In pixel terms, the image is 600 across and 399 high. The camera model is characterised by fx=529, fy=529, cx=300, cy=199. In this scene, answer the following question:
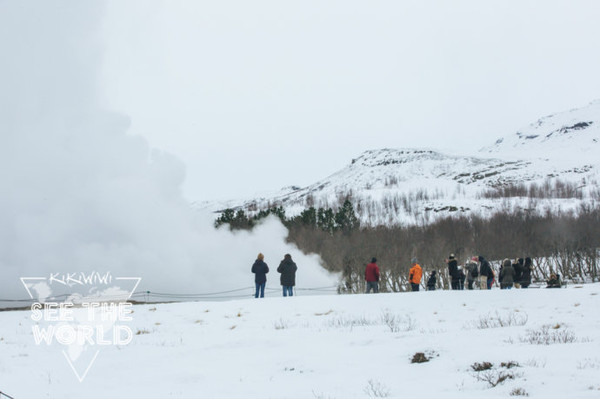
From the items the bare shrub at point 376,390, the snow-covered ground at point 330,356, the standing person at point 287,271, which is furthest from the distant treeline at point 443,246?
the bare shrub at point 376,390

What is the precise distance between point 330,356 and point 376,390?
2.58m

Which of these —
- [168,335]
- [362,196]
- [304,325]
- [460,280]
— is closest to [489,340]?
[304,325]

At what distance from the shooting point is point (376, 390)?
7.08 metres

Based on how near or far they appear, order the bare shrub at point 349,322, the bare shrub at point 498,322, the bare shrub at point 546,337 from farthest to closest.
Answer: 1. the bare shrub at point 349,322
2. the bare shrub at point 498,322
3. the bare shrub at point 546,337

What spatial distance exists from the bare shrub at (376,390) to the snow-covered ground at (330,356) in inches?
1.1

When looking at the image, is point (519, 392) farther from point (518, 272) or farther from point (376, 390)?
point (518, 272)

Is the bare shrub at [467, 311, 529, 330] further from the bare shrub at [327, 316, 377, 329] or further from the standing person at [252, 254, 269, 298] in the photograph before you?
the standing person at [252, 254, 269, 298]

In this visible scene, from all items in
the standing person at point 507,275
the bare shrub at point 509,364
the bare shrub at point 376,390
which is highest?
the standing person at point 507,275

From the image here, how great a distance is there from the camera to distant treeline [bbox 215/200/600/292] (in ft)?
178

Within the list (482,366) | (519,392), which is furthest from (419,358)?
(519,392)

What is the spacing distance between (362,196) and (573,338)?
17378 cm

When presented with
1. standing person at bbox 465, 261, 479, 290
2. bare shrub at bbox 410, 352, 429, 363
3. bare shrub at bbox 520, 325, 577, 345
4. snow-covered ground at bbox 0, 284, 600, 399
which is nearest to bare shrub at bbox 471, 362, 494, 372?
snow-covered ground at bbox 0, 284, 600, 399

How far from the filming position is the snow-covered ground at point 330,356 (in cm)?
734

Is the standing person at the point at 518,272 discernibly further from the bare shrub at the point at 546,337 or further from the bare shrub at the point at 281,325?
the bare shrub at the point at 281,325
